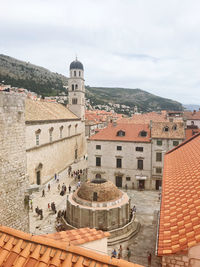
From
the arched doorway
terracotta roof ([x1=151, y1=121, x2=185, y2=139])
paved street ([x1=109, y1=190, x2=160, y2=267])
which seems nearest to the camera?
paved street ([x1=109, y1=190, x2=160, y2=267])

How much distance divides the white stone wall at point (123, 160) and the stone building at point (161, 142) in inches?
31.9

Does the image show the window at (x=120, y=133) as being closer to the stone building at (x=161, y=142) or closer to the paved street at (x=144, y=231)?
the stone building at (x=161, y=142)

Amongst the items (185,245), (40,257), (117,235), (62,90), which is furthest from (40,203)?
(62,90)

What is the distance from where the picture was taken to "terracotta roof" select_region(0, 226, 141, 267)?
4.11 m

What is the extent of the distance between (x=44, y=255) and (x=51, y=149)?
28847 mm

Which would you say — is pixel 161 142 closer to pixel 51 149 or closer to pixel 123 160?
pixel 123 160

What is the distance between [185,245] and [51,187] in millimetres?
27100

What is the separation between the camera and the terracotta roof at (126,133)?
29641 mm

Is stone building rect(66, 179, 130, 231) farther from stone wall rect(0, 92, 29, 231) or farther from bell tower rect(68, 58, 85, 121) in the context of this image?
bell tower rect(68, 58, 85, 121)

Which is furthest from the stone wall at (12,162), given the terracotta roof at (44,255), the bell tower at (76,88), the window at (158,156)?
the bell tower at (76,88)

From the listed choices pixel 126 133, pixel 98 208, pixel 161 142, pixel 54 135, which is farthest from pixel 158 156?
pixel 54 135

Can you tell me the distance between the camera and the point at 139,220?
20188 millimetres

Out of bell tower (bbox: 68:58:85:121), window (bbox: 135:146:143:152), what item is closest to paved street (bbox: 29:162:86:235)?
window (bbox: 135:146:143:152)

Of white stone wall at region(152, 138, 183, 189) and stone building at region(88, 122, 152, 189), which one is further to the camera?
stone building at region(88, 122, 152, 189)
